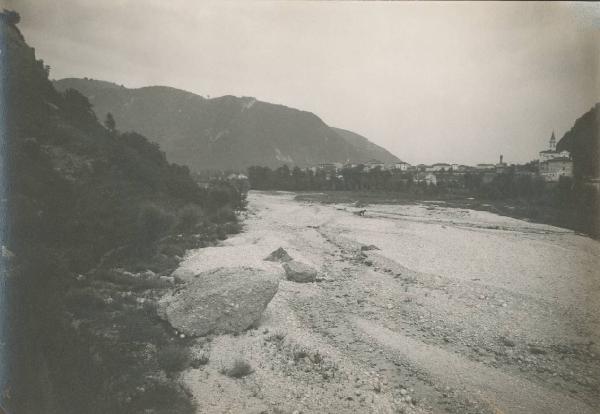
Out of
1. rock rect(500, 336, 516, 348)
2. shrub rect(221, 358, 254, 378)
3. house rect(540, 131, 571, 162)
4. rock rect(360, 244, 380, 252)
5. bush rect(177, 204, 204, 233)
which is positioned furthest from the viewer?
bush rect(177, 204, 204, 233)

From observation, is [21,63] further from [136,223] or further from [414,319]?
[414,319]

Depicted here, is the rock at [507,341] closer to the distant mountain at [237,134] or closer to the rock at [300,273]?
the rock at [300,273]

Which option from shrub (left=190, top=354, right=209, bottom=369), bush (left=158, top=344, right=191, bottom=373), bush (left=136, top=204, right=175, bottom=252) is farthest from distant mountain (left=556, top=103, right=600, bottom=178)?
bush (left=136, top=204, right=175, bottom=252)

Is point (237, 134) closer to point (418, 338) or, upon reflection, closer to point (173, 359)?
point (418, 338)

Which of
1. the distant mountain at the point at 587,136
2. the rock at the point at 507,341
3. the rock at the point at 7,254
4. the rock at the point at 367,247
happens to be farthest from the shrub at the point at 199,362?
the rock at the point at 367,247

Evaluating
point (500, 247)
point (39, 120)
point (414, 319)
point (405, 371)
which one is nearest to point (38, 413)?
point (405, 371)

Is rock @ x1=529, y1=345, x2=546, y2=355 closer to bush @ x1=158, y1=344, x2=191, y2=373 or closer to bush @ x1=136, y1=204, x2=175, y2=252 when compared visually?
bush @ x1=158, y1=344, x2=191, y2=373

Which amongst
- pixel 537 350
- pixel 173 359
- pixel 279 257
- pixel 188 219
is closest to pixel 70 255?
pixel 173 359
